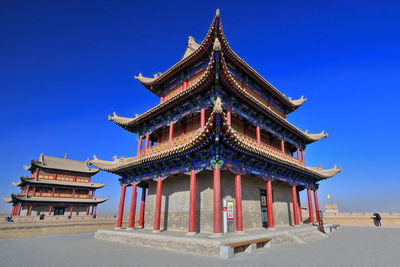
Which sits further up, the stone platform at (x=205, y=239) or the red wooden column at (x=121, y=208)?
the red wooden column at (x=121, y=208)

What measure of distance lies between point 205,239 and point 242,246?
165 cm

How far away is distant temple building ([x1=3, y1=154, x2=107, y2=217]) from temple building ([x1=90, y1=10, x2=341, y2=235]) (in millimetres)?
22296

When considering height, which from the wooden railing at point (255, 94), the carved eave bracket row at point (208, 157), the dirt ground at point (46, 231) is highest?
the wooden railing at point (255, 94)

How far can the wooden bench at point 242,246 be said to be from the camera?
27.0 ft

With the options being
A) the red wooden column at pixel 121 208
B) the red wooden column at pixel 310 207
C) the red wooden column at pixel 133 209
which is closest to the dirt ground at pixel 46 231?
the red wooden column at pixel 121 208

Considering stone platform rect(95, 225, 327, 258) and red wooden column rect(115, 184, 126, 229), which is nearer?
stone platform rect(95, 225, 327, 258)

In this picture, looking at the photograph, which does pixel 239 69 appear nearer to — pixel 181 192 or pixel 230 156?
pixel 230 156

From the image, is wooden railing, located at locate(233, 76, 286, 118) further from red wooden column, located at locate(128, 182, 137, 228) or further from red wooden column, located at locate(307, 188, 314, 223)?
red wooden column, located at locate(128, 182, 137, 228)

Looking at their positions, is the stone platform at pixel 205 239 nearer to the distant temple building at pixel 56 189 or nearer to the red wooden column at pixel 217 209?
the red wooden column at pixel 217 209

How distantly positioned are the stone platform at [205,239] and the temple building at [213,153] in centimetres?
87

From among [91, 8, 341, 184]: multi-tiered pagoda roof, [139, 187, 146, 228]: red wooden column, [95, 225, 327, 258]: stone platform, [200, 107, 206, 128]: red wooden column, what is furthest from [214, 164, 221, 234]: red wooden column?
[139, 187, 146, 228]: red wooden column

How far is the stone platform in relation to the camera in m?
8.65

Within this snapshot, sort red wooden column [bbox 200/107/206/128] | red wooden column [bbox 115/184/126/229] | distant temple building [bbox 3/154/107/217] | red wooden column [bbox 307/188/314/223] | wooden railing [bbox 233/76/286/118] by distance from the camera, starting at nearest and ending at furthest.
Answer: red wooden column [bbox 200/107/206/128], red wooden column [bbox 115/184/126/229], wooden railing [bbox 233/76/286/118], red wooden column [bbox 307/188/314/223], distant temple building [bbox 3/154/107/217]

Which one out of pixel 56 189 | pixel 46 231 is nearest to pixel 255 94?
pixel 46 231
